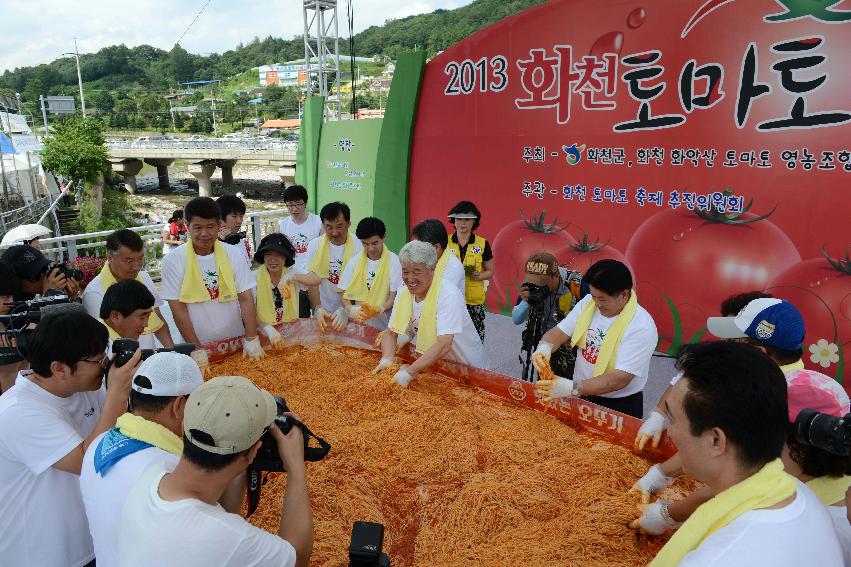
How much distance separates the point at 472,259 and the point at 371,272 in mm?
941

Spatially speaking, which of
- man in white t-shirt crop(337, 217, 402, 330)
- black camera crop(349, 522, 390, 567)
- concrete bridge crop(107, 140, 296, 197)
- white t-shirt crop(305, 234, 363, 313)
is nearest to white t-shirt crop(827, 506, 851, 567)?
black camera crop(349, 522, 390, 567)

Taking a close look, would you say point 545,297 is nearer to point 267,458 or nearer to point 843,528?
point 843,528

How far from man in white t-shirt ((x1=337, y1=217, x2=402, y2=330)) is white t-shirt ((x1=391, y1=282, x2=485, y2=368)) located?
47 cm

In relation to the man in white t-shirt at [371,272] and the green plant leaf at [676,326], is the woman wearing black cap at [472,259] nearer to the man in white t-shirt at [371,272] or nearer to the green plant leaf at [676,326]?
the man in white t-shirt at [371,272]

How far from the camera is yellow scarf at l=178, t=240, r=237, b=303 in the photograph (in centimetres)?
318

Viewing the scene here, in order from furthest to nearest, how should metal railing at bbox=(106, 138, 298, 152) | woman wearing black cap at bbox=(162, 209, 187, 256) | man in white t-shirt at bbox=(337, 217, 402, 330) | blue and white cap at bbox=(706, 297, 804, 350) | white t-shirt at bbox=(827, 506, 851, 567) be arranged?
metal railing at bbox=(106, 138, 298, 152) < woman wearing black cap at bbox=(162, 209, 187, 256) < man in white t-shirt at bbox=(337, 217, 402, 330) < blue and white cap at bbox=(706, 297, 804, 350) < white t-shirt at bbox=(827, 506, 851, 567)

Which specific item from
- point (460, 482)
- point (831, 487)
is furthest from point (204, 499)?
point (831, 487)

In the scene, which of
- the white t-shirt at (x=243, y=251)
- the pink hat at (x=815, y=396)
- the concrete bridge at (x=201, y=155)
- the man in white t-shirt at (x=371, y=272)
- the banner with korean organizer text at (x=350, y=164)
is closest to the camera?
Answer: the pink hat at (x=815, y=396)

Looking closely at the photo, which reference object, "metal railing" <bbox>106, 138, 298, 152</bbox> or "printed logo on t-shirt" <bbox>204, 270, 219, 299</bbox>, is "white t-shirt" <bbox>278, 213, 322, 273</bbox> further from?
"metal railing" <bbox>106, 138, 298, 152</bbox>

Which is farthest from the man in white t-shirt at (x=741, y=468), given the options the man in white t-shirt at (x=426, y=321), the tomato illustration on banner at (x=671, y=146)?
the tomato illustration on banner at (x=671, y=146)

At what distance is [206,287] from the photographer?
3232 mm

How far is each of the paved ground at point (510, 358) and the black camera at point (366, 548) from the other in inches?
130

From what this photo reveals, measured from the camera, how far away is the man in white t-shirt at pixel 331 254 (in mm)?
4000

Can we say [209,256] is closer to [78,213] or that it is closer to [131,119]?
[78,213]
